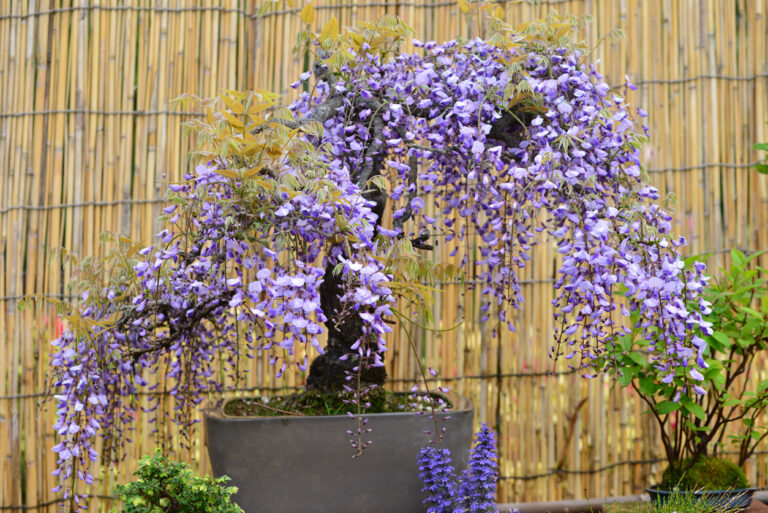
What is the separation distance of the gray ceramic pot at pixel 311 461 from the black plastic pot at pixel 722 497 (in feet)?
2.00

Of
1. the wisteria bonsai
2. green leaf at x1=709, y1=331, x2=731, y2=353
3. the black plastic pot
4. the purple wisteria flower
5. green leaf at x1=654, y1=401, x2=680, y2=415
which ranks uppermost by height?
the wisteria bonsai

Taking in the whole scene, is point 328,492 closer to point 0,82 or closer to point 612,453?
point 612,453

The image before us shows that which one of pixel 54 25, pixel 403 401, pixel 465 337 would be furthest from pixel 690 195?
pixel 54 25

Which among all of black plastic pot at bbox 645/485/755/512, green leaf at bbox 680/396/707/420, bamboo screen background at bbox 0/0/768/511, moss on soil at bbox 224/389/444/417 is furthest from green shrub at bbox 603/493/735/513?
bamboo screen background at bbox 0/0/768/511

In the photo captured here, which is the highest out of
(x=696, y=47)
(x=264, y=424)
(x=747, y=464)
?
(x=696, y=47)

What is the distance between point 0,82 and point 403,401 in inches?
63.9

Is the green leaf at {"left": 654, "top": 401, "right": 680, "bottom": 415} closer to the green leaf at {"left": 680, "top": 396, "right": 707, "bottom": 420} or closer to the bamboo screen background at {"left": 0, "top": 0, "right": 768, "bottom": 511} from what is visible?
the green leaf at {"left": 680, "top": 396, "right": 707, "bottom": 420}

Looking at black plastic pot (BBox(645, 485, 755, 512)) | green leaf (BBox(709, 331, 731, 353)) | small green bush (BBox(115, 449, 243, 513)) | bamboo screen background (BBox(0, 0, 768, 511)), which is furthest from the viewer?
bamboo screen background (BBox(0, 0, 768, 511))

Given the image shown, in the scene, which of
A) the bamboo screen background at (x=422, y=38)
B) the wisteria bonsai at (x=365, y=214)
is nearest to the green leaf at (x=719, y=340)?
the wisteria bonsai at (x=365, y=214)

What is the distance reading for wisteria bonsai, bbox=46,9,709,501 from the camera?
4.50 ft

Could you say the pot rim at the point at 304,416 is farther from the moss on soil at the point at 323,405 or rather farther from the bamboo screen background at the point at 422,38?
the bamboo screen background at the point at 422,38

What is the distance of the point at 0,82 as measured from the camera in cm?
238

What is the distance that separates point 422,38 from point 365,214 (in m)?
1.20

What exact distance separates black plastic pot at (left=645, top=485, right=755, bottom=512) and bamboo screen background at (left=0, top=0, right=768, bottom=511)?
21.7 inches
